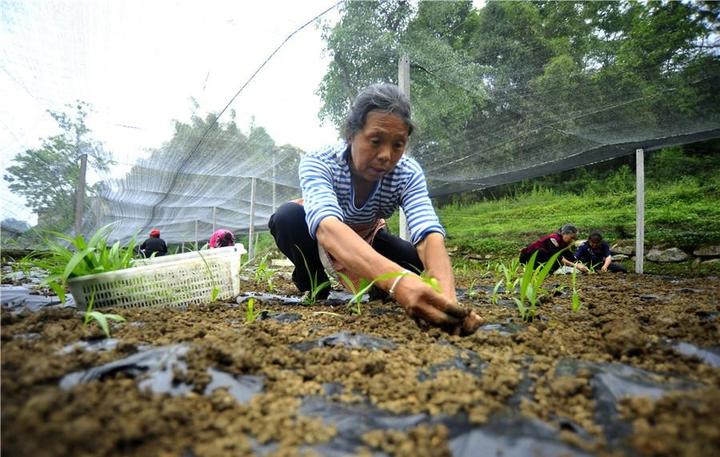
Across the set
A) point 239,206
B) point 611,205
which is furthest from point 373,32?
point 239,206

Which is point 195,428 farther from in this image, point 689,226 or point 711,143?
point 711,143

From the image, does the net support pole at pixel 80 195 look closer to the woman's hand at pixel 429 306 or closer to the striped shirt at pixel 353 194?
the striped shirt at pixel 353 194

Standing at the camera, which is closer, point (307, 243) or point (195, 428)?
point (195, 428)

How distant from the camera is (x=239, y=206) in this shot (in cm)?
984

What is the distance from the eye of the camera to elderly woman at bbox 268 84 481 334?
3.99ft

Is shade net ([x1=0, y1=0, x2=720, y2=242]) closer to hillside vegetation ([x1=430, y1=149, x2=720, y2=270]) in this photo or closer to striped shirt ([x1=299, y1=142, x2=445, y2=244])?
hillside vegetation ([x1=430, y1=149, x2=720, y2=270])

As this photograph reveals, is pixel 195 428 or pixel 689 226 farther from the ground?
pixel 689 226

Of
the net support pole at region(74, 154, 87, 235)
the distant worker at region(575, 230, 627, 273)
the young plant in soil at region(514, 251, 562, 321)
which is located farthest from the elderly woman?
the net support pole at region(74, 154, 87, 235)

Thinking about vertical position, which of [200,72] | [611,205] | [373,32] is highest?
[373,32]

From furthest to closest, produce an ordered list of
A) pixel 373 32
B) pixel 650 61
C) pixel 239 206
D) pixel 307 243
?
1. pixel 239 206
2. pixel 373 32
3. pixel 650 61
4. pixel 307 243

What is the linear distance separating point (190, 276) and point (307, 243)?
0.60m

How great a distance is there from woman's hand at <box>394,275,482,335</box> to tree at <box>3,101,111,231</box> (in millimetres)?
4481

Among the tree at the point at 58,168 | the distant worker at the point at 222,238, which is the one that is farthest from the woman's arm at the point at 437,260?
the tree at the point at 58,168

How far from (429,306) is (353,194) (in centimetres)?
86
